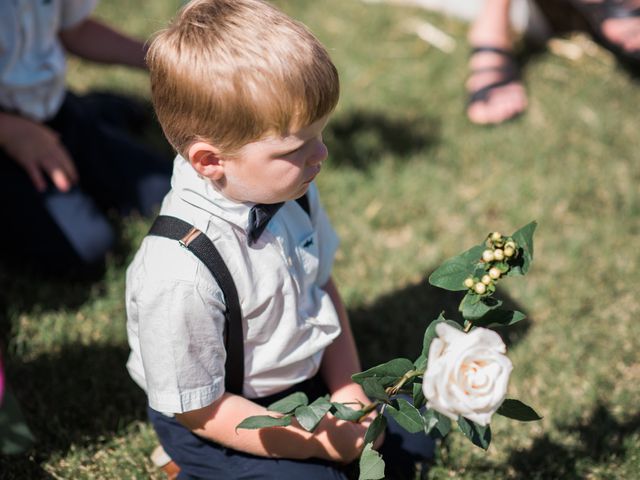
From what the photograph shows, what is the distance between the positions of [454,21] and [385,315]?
215 centimetres

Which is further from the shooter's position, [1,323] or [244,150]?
[1,323]

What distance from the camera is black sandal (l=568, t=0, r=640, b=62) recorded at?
327cm

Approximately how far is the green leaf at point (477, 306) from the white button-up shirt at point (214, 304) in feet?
1.30

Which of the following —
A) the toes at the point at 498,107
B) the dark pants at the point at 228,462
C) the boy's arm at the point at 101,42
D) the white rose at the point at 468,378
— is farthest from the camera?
the toes at the point at 498,107

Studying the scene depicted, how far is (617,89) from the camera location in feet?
11.2

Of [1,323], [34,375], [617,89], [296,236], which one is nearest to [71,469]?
[34,375]

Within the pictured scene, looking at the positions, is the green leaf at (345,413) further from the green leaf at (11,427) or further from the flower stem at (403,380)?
the green leaf at (11,427)

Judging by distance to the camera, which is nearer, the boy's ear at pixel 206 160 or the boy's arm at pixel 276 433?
the boy's ear at pixel 206 160

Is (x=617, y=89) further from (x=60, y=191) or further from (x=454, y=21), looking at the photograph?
(x=60, y=191)

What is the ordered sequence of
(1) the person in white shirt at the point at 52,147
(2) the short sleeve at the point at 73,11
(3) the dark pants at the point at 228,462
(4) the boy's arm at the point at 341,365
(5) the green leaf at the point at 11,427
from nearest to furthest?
(5) the green leaf at the point at 11,427
(3) the dark pants at the point at 228,462
(4) the boy's arm at the point at 341,365
(1) the person in white shirt at the point at 52,147
(2) the short sleeve at the point at 73,11


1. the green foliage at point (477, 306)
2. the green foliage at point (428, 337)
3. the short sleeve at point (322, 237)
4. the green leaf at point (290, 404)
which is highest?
the green foliage at point (477, 306)

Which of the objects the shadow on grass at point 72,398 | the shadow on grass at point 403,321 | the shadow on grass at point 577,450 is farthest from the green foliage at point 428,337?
the shadow on grass at point 72,398

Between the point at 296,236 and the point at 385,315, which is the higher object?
the point at 296,236

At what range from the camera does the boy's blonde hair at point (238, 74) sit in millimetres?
1309
